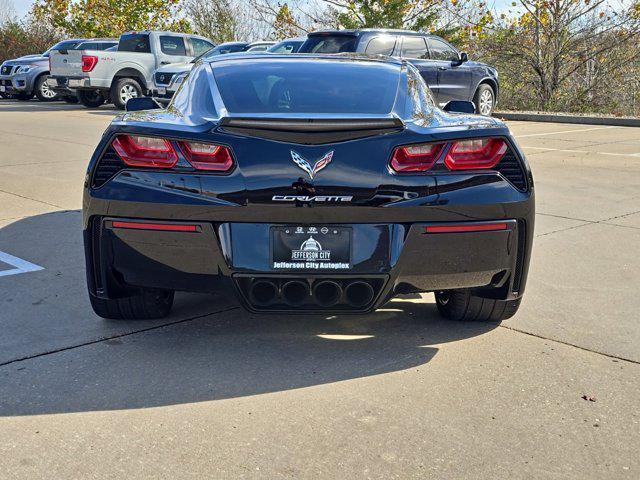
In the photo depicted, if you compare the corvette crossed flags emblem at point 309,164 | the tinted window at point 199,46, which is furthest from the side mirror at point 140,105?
the tinted window at point 199,46

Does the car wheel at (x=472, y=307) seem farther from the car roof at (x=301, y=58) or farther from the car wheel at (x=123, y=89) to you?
the car wheel at (x=123, y=89)

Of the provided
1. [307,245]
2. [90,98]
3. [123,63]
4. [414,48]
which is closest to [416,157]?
[307,245]

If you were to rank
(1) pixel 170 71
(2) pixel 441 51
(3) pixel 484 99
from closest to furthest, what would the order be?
(2) pixel 441 51
(3) pixel 484 99
(1) pixel 170 71

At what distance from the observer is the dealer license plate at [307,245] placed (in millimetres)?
3713

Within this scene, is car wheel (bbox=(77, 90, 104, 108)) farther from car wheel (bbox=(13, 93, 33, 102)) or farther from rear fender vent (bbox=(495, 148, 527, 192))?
rear fender vent (bbox=(495, 148, 527, 192))

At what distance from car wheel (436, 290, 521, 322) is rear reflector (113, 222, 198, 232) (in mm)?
1413

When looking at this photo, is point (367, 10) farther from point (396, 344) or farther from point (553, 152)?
point (396, 344)

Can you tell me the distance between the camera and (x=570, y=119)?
19.1 meters

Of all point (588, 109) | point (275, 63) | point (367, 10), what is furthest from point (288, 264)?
point (367, 10)

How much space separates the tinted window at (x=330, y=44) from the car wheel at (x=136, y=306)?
1108 cm

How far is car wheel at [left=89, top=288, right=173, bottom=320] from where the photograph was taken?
4.29 m

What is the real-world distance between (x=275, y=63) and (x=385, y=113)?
98cm

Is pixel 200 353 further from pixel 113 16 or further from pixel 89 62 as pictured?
pixel 113 16

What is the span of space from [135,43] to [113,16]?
15.6 meters
